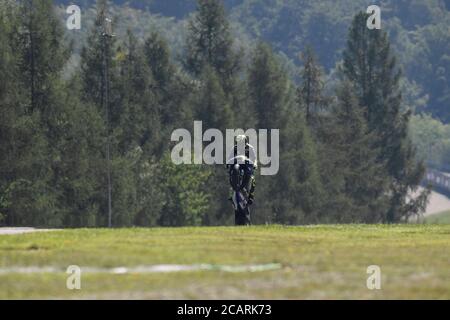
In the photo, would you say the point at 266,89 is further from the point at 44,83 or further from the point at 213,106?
the point at 44,83

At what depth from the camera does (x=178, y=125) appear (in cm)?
11475

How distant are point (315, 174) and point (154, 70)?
15.4 metres

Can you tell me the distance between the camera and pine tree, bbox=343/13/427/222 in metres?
134

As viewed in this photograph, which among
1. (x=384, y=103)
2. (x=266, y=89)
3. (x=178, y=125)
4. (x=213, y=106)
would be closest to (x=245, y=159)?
(x=213, y=106)

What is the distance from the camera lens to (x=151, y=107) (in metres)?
114

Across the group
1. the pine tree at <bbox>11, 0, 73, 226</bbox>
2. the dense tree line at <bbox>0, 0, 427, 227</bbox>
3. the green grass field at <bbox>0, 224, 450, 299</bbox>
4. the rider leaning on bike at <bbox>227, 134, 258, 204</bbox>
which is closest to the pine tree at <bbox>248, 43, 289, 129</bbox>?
the dense tree line at <bbox>0, 0, 427, 227</bbox>

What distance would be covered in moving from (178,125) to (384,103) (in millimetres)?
27268

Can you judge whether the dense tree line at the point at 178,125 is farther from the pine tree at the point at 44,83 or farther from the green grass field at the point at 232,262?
the green grass field at the point at 232,262

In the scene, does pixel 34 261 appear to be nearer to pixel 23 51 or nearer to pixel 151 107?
pixel 23 51

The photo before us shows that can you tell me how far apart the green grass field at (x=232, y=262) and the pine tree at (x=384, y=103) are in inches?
3871

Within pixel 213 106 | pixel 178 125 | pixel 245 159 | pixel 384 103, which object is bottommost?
pixel 178 125

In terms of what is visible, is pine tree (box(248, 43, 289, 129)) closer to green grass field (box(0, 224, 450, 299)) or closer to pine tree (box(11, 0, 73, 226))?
pine tree (box(11, 0, 73, 226))

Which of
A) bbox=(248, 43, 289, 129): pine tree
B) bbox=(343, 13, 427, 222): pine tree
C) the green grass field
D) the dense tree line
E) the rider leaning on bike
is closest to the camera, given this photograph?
the green grass field

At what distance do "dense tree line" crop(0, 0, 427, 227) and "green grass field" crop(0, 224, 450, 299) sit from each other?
51.5 metres
